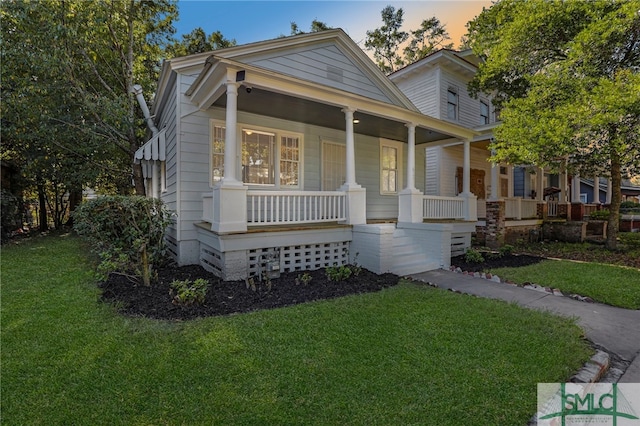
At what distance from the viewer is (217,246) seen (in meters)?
5.46

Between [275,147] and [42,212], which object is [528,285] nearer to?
[275,147]

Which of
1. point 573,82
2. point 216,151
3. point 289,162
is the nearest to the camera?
point 216,151

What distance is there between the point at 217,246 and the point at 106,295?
1.69 m

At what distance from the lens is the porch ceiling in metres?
6.59

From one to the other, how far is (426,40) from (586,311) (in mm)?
20764

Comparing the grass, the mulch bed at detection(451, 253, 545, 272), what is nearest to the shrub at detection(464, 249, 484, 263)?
the mulch bed at detection(451, 253, 545, 272)

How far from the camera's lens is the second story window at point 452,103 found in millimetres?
12539

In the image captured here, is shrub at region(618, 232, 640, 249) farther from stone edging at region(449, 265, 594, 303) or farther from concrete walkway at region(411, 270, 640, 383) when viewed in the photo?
concrete walkway at region(411, 270, 640, 383)

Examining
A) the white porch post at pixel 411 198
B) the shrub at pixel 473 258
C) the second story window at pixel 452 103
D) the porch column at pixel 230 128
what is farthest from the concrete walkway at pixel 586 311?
the second story window at pixel 452 103

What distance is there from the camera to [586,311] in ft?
14.4

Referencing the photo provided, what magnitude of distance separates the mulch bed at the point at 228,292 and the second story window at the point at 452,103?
9117mm

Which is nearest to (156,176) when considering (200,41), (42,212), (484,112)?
(42,212)

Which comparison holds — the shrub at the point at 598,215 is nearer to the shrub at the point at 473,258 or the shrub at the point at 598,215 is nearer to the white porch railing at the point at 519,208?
the white porch railing at the point at 519,208

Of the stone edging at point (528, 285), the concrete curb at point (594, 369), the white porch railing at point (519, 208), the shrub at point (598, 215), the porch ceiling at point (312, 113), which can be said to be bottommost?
the concrete curb at point (594, 369)
